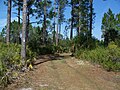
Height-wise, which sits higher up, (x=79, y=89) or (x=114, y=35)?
(x=114, y=35)

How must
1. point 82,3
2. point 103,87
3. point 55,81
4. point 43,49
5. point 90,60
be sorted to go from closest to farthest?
point 103,87 → point 55,81 → point 90,60 → point 43,49 → point 82,3

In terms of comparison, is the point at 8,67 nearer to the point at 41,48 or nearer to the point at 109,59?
the point at 109,59

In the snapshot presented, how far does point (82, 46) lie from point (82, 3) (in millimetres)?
14583

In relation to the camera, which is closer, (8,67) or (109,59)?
(8,67)

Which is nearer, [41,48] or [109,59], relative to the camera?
[109,59]

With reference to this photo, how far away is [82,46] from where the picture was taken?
2619 centimetres

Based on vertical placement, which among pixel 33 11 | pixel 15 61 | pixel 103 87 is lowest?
pixel 103 87

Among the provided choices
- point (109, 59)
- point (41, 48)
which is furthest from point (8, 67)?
point (41, 48)

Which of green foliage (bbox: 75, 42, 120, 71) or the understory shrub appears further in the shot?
green foliage (bbox: 75, 42, 120, 71)

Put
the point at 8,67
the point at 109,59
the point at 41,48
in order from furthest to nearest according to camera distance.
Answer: the point at 41,48 < the point at 109,59 < the point at 8,67

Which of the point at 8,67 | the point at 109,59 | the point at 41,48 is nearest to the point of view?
the point at 8,67

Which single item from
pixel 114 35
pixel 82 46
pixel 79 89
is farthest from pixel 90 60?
pixel 114 35

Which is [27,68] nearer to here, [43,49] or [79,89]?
[79,89]

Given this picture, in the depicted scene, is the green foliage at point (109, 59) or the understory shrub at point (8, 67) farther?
the green foliage at point (109, 59)
